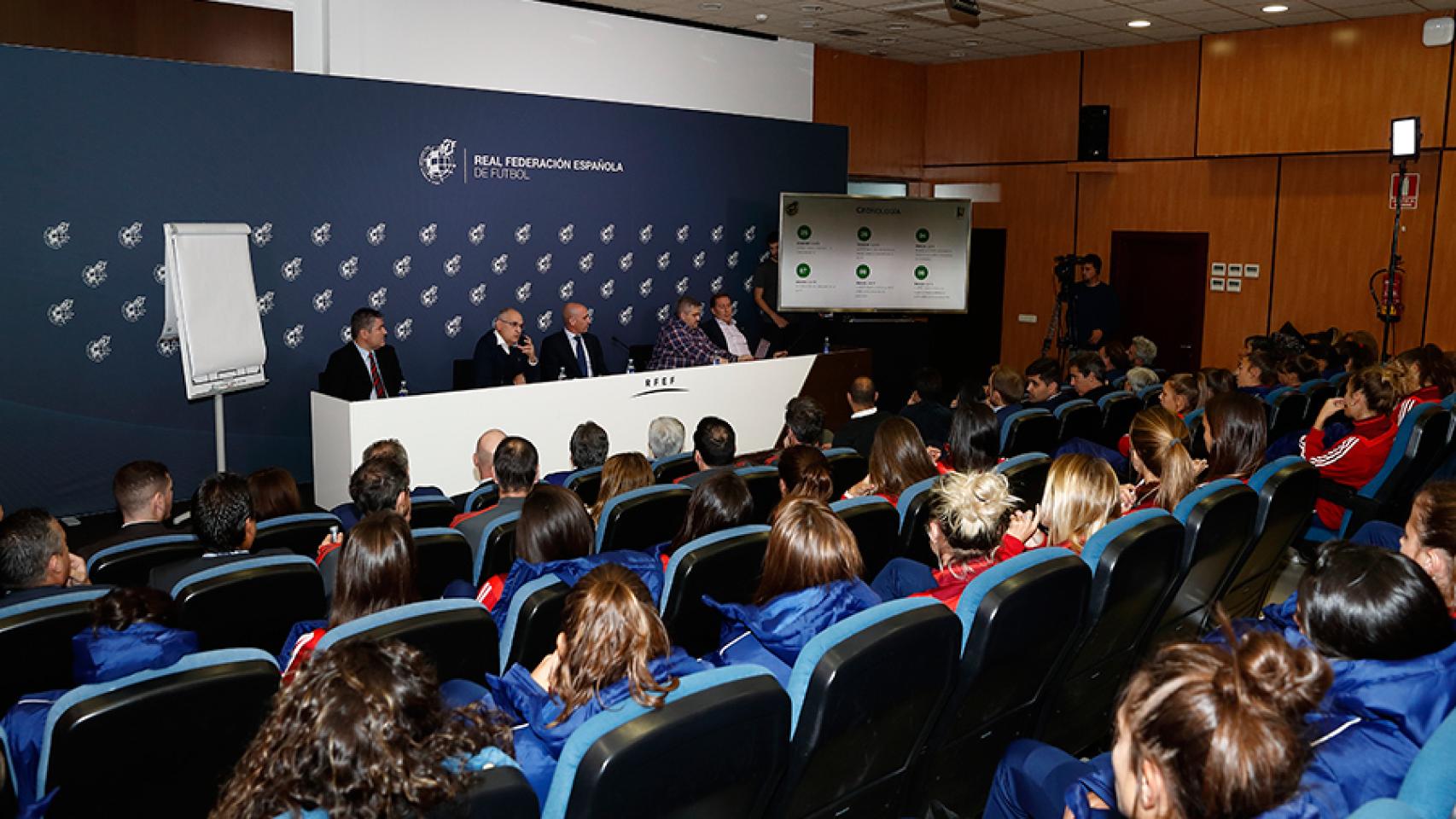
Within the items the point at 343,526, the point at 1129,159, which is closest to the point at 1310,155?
the point at 1129,159

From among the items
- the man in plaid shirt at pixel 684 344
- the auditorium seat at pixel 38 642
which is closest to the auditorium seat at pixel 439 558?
the auditorium seat at pixel 38 642

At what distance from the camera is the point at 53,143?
636 cm

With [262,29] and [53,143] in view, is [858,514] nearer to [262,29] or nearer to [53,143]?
[53,143]

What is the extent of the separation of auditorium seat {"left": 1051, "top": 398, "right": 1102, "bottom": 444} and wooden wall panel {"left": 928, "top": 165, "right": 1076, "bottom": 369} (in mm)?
6220

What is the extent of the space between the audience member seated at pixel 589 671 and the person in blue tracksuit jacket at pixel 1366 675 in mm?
795

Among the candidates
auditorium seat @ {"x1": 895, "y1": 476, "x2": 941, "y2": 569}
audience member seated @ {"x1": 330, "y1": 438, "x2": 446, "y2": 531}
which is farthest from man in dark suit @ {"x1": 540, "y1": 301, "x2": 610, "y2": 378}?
auditorium seat @ {"x1": 895, "y1": 476, "x2": 941, "y2": 569}

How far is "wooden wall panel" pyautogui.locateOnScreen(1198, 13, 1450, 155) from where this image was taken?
9156mm

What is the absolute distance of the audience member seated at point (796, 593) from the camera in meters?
2.53

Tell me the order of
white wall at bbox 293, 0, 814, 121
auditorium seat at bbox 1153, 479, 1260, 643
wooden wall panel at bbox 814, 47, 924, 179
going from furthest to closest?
wooden wall panel at bbox 814, 47, 924, 179
white wall at bbox 293, 0, 814, 121
auditorium seat at bbox 1153, 479, 1260, 643

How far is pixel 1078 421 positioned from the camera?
597 cm

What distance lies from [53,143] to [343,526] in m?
3.89

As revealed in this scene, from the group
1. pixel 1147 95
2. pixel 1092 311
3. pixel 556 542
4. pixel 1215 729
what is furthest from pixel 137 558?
pixel 1147 95

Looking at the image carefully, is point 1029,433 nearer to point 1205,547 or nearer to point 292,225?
point 1205,547

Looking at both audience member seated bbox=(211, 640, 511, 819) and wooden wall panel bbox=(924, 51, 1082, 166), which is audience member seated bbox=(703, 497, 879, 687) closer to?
audience member seated bbox=(211, 640, 511, 819)
